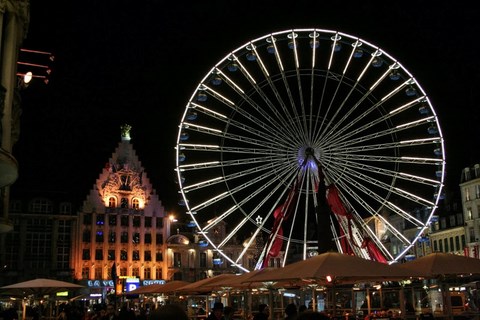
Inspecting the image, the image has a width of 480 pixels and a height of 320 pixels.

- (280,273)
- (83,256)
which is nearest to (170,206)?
(83,256)

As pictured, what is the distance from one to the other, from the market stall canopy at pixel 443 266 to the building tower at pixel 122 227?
70.1 m

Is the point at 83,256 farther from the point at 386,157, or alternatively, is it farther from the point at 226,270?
the point at 386,157

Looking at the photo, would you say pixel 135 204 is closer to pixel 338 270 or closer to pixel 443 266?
pixel 443 266

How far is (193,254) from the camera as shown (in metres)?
96.8

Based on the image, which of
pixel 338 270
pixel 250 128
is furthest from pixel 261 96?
pixel 338 270

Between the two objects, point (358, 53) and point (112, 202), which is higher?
point (358, 53)

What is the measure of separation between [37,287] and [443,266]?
2021 cm

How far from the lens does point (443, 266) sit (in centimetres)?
2242

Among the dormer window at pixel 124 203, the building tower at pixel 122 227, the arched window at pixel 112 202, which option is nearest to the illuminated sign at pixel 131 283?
the building tower at pixel 122 227

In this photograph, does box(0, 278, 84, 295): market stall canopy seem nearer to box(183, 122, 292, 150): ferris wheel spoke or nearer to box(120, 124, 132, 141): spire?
Answer: box(183, 122, 292, 150): ferris wheel spoke

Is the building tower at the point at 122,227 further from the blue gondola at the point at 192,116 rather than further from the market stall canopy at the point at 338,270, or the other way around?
the market stall canopy at the point at 338,270

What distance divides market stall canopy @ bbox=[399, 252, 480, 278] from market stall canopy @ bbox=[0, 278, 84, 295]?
1815 centimetres

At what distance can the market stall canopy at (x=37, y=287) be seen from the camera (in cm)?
3089

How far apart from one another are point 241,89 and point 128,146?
52694mm
